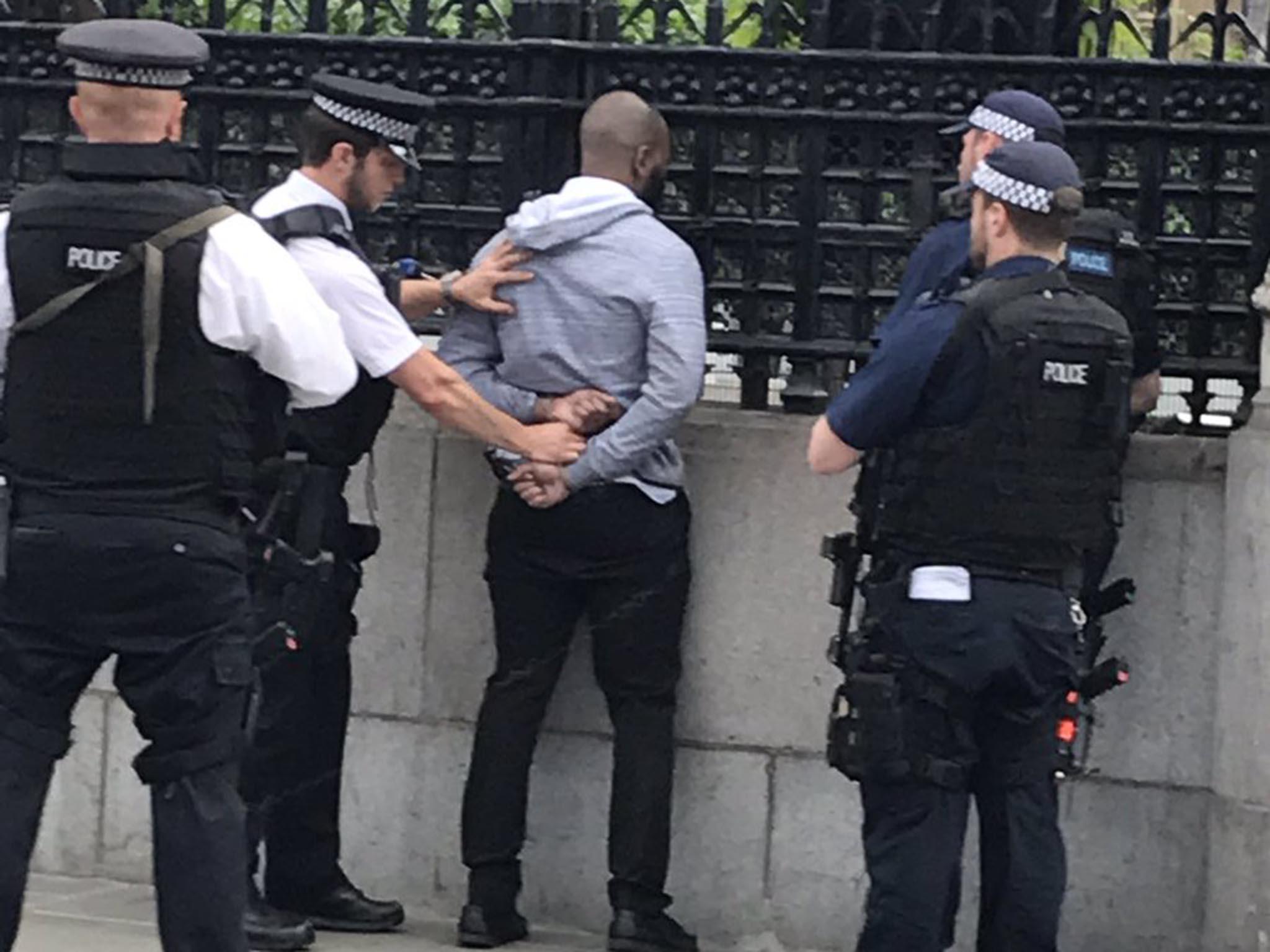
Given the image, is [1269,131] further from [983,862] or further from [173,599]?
[173,599]

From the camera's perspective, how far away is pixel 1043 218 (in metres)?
5.99

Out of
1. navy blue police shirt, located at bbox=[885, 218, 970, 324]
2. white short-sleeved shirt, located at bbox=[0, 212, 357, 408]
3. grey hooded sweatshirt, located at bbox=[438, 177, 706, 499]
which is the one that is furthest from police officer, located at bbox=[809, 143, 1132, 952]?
white short-sleeved shirt, located at bbox=[0, 212, 357, 408]

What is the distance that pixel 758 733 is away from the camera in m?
7.41

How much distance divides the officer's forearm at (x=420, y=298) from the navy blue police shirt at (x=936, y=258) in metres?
1.21

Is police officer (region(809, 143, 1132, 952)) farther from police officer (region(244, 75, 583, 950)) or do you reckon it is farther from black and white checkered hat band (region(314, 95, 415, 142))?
black and white checkered hat band (region(314, 95, 415, 142))

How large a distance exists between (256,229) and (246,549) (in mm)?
796

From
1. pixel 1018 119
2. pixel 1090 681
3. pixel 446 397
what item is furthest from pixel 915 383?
pixel 446 397

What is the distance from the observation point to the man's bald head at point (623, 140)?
7094 millimetres

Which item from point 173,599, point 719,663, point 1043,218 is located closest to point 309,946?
point 719,663

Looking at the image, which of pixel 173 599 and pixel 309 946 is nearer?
pixel 173 599

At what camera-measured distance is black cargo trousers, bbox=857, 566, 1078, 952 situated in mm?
5965

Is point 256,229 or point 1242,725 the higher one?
point 256,229

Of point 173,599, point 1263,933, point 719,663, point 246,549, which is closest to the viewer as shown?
point 173,599

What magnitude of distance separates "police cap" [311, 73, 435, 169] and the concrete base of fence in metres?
1.07
